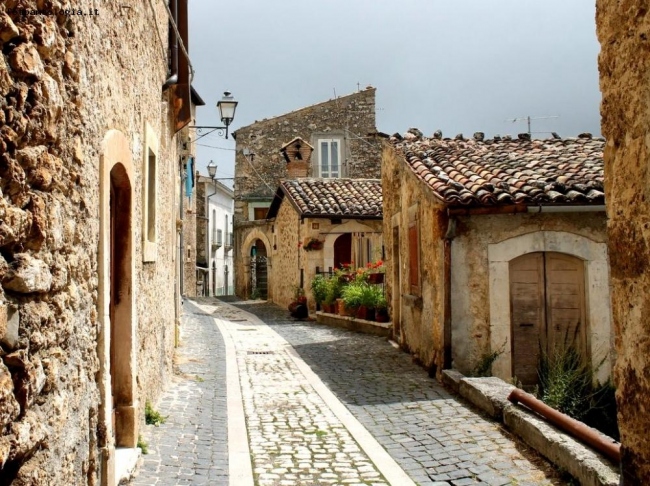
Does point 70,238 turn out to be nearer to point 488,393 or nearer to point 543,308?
point 488,393

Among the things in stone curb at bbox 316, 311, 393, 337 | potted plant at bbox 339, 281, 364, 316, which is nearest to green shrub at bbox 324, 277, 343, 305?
stone curb at bbox 316, 311, 393, 337

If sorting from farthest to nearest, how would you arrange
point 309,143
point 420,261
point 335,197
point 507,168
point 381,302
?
point 309,143, point 335,197, point 381,302, point 420,261, point 507,168

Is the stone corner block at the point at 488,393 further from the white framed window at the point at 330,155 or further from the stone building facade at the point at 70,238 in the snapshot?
the white framed window at the point at 330,155

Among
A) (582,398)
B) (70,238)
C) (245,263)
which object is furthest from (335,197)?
(70,238)

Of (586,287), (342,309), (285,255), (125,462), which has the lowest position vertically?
(125,462)

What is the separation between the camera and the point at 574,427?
509 cm

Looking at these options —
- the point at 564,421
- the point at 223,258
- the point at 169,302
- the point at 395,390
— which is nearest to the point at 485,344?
A: the point at 395,390

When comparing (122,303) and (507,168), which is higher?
(507,168)

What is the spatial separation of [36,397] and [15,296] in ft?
1.41

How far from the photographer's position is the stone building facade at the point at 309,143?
28062mm

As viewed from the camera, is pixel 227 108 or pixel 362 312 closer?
pixel 227 108

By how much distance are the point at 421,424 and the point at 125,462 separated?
3.09m

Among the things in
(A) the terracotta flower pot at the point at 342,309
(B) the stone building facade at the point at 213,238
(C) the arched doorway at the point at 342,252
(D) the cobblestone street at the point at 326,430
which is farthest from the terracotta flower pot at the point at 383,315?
(B) the stone building facade at the point at 213,238

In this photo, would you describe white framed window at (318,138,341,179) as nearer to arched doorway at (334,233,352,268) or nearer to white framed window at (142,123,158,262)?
arched doorway at (334,233,352,268)
